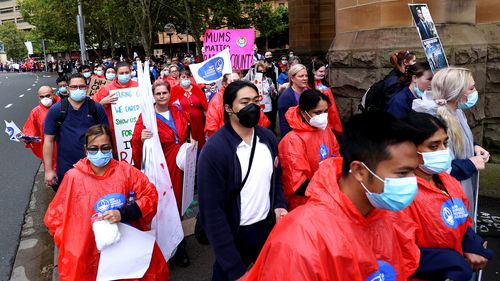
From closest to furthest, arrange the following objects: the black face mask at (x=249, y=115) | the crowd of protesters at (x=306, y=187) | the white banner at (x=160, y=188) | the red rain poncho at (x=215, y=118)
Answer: the crowd of protesters at (x=306, y=187) → the black face mask at (x=249, y=115) → the white banner at (x=160, y=188) → the red rain poncho at (x=215, y=118)

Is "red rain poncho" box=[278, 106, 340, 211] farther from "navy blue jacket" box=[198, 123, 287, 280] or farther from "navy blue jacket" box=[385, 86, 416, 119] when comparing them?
"navy blue jacket" box=[385, 86, 416, 119]

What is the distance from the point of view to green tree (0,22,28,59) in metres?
106

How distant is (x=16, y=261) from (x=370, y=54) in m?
5.32

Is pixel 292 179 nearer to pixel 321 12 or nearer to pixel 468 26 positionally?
pixel 468 26

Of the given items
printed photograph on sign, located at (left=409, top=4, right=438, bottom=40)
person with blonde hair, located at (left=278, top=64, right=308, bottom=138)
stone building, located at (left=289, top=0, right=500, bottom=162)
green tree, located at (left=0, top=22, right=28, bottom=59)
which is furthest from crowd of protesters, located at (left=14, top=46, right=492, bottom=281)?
green tree, located at (left=0, top=22, right=28, bottom=59)

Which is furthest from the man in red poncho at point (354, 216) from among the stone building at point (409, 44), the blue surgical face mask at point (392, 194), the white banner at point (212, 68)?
the stone building at point (409, 44)

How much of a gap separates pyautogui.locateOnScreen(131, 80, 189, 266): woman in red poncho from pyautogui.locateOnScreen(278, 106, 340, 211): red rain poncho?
52.9 inches

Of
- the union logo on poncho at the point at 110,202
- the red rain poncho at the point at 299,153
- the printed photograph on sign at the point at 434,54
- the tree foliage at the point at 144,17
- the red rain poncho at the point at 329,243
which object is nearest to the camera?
the red rain poncho at the point at 329,243

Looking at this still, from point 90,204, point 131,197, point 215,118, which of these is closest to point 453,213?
point 131,197

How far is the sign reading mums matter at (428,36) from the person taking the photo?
4.49 metres

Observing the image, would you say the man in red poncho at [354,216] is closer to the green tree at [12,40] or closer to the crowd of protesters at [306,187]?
the crowd of protesters at [306,187]

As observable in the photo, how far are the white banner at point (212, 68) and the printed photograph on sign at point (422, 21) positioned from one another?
2.65m

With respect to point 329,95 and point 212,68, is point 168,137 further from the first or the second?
point 329,95

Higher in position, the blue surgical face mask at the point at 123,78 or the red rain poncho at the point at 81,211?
the blue surgical face mask at the point at 123,78
